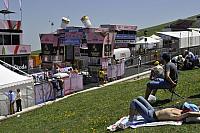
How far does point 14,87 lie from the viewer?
24750 millimetres

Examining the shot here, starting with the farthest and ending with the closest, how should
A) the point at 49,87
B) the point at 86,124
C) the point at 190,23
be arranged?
the point at 190,23, the point at 49,87, the point at 86,124

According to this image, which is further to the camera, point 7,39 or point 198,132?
point 7,39

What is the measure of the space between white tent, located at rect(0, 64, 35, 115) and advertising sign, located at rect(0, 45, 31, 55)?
896 inches

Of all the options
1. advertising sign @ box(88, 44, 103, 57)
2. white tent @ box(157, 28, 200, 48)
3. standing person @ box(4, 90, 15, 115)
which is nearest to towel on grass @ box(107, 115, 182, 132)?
standing person @ box(4, 90, 15, 115)

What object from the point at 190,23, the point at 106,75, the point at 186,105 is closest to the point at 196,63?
the point at 106,75

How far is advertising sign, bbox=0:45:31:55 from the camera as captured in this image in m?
48.4

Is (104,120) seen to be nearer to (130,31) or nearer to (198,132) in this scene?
(198,132)

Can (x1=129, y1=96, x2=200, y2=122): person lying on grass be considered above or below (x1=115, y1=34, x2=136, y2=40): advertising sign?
below

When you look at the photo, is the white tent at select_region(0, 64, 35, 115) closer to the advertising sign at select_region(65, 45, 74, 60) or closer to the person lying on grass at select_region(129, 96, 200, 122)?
the person lying on grass at select_region(129, 96, 200, 122)

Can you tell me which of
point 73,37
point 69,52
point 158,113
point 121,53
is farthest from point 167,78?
point 121,53

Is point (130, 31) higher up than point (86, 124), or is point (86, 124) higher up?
point (130, 31)

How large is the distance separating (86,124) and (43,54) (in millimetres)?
42384

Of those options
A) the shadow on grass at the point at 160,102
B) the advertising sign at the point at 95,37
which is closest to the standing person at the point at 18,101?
the shadow on grass at the point at 160,102

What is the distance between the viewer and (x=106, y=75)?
120 ft
